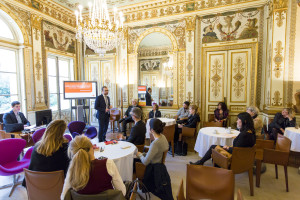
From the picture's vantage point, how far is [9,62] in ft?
17.0

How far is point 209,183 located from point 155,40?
6.49m

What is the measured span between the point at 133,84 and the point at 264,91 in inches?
175

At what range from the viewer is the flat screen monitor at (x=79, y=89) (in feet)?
20.6

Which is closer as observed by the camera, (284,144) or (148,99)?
(284,144)

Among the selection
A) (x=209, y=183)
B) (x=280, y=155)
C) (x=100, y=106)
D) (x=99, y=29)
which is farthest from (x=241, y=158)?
(x=100, y=106)

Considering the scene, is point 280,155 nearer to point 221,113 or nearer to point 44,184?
point 221,113

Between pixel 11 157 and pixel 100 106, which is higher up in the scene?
pixel 100 106

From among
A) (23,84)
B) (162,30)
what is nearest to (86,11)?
(162,30)

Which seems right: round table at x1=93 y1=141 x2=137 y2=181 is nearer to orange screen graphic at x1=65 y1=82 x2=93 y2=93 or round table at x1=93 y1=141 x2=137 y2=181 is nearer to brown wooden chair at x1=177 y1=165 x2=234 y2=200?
brown wooden chair at x1=177 y1=165 x2=234 y2=200

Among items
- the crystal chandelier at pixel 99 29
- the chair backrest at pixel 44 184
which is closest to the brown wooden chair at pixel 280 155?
the chair backrest at pixel 44 184

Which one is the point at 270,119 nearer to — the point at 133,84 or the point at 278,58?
the point at 278,58

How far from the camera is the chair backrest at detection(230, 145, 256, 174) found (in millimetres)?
2639

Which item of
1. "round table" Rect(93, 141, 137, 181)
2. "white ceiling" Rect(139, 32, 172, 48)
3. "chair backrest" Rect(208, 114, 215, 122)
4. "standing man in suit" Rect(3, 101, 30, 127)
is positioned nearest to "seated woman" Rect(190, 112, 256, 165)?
"round table" Rect(93, 141, 137, 181)

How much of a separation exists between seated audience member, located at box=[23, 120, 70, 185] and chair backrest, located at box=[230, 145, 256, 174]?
2353 mm
